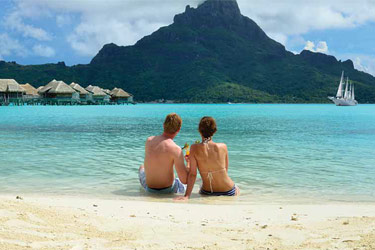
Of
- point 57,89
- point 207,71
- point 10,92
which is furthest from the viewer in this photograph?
point 207,71

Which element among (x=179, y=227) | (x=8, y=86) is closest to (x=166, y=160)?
(x=179, y=227)

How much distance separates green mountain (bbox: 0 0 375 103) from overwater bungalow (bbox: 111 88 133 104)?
41199mm

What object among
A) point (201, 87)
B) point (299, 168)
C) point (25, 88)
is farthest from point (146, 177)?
point (201, 87)

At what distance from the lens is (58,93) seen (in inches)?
3371

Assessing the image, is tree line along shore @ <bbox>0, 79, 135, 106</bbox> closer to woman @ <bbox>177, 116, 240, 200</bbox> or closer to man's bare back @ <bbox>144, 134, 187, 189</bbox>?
man's bare back @ <bbox>144, 134, 187, 189</bbox>

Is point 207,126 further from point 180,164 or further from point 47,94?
point 47,94

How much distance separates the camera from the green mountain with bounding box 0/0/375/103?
15275 cm

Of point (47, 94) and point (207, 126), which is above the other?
point (47, 94)

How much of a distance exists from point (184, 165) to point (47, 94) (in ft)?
286

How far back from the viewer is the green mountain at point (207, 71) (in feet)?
501

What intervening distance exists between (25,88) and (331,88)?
111899mm

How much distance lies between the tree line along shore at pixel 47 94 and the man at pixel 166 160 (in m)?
78.0

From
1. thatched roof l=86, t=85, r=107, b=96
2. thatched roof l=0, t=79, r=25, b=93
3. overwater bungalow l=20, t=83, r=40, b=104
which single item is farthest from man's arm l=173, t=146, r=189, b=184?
thatched roof l=86, t=85, r=107, b=96

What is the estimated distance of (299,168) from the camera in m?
10.2
